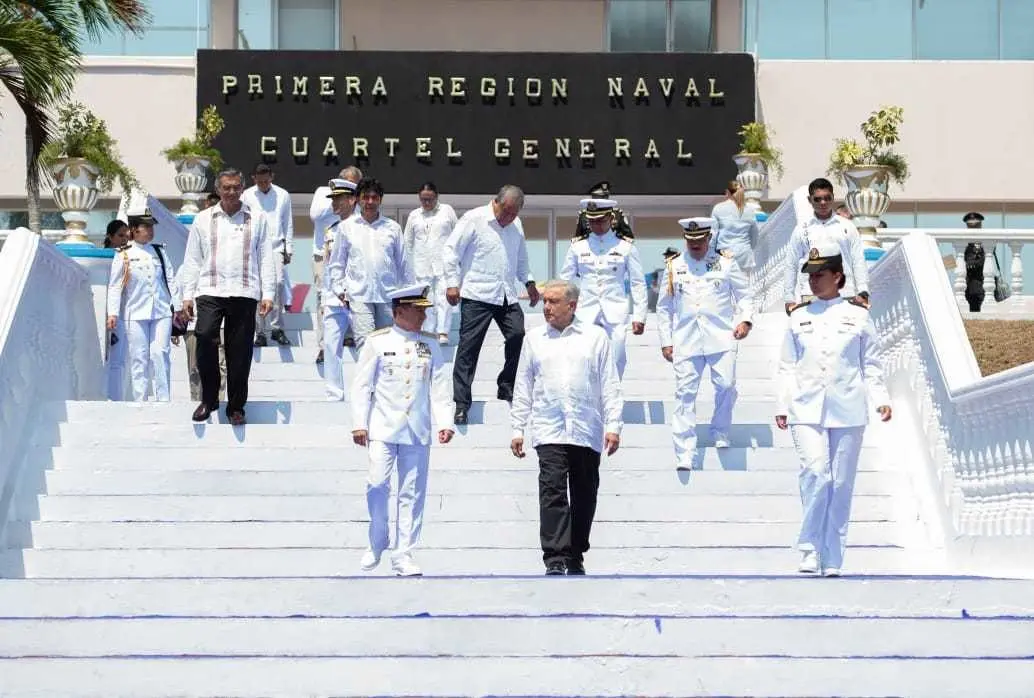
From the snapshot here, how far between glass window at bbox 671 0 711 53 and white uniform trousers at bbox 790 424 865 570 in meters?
19.9

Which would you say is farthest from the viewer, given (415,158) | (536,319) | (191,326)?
(415,158)

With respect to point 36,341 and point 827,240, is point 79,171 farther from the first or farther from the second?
point 827,240

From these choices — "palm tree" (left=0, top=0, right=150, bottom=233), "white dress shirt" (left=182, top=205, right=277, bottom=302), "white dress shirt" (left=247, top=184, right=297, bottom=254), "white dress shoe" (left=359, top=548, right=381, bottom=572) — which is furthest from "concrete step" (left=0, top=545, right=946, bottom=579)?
"palm tree" (left=0, top=0, right=150, bottom=233)

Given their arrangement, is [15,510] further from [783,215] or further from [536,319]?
[783,215]

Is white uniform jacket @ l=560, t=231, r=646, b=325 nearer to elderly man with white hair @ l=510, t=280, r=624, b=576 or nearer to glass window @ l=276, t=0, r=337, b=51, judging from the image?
elderly man with white hair @ l=510, t=280, r=624, b=576

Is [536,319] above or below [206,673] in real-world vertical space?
above

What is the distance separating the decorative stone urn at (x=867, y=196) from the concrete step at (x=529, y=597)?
9989 mm

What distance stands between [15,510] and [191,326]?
3.29m

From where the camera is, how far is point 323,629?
9078 mm

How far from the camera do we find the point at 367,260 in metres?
14.9

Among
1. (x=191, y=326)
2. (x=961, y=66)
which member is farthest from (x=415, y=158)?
(x=191, y=326)

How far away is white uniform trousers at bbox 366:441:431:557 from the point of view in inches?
429

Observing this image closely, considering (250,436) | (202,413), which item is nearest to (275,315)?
(202,413)

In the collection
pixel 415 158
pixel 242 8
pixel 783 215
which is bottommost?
pixel 783 215
